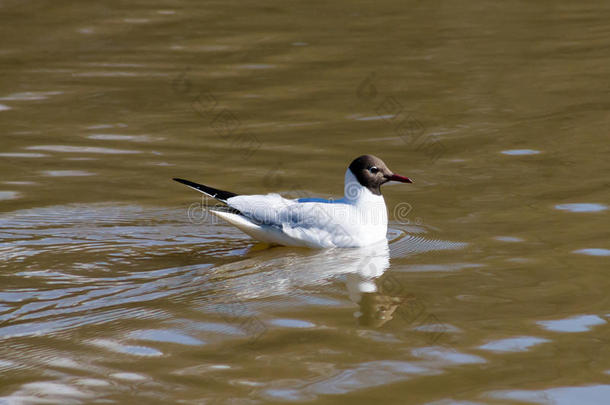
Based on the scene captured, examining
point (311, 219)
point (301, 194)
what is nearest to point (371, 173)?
point (311, 219)

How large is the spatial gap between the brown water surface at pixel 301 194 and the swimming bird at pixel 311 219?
155 mm

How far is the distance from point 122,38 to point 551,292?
974cm

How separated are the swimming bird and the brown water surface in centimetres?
16

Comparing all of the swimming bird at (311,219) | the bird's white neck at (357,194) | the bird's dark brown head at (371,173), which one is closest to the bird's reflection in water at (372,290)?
the swimming bird at (311,219)

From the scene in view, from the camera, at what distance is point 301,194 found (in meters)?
8.80

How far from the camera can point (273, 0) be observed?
16422 millimetres

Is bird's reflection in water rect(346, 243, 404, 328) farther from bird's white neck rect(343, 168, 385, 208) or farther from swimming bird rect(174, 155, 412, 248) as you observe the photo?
bird's white neck rect(343, 168, 385, 208)

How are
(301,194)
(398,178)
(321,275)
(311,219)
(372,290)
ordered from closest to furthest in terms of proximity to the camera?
(372,290)
(321,275)
(311,219)
(398,178)
(301,194)

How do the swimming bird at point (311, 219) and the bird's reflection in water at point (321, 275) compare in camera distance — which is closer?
the bird's reflection in water at point (321, 275)

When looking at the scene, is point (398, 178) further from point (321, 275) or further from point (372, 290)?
point (372, 290)

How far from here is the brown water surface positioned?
5418 mm

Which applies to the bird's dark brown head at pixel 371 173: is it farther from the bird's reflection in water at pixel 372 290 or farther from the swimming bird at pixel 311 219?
the bird's reflection in water at pixel 372 290

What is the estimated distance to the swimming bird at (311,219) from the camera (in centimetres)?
752

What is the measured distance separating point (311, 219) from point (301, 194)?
1303 millimetres
